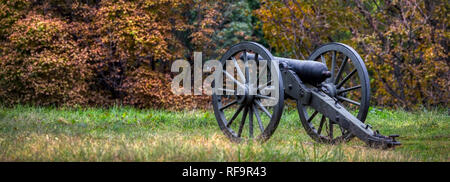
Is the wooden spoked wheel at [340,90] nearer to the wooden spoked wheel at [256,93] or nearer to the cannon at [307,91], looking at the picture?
the cannon at [307,91]

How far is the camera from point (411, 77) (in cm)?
1293

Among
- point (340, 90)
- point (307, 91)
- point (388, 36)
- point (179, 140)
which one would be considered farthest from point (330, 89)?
Answer: point (388, 36)

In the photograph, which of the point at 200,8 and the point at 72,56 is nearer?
the point at 72,56

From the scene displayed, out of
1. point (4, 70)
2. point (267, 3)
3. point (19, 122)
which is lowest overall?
point (19, 122)

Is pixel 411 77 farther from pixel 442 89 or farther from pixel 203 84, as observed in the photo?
pixel 203 84

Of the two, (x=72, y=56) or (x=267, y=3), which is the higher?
(x=267, y=3)

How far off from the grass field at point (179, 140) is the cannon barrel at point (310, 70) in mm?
801

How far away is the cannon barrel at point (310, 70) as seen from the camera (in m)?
5.92

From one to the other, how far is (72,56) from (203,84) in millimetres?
3620

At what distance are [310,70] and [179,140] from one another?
70.5 inches

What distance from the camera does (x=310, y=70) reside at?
6.01 meters
